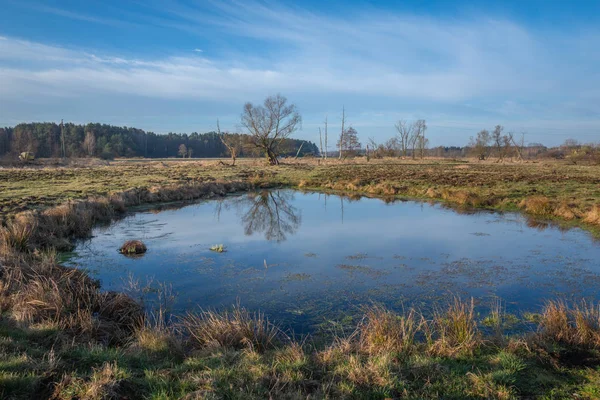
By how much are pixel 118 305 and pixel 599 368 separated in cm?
695

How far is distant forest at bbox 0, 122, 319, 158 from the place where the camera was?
71200mm

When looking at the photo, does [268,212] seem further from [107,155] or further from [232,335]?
[107,155]

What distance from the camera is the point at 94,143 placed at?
79.4 metres

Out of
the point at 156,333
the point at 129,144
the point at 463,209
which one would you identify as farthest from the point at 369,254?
the point at 129,144

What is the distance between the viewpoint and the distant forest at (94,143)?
7120 cm

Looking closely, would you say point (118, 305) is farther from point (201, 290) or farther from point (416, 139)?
point (416, 139)

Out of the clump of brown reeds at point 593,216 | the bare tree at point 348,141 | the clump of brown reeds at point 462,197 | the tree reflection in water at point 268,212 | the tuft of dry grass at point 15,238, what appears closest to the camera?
the tuft of dry grass at point 15,238

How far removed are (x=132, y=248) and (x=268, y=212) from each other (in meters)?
8.92

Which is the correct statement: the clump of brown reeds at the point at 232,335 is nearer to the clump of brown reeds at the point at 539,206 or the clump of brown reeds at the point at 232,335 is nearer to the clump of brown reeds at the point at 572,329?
the clump of brown reeds at the point at 572,329

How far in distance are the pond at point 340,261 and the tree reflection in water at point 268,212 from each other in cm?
12

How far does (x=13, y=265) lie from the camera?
25.8 ft

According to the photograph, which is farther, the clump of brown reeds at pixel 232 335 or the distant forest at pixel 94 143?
the distant forest at pixel 94 143

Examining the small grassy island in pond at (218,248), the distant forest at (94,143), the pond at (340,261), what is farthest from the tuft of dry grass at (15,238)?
the distant forest at (94,143)

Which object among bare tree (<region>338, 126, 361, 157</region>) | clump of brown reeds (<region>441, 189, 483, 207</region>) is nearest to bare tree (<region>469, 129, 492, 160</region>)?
bare tree (<region>338, 126, 361, 157</region>)
